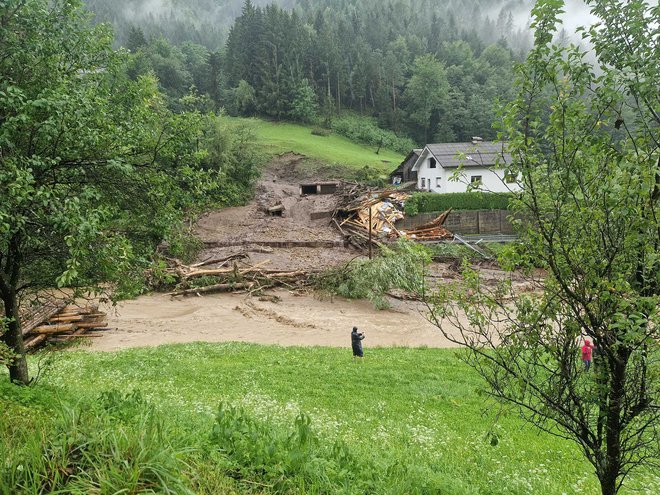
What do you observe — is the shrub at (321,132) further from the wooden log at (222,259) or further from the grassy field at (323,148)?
the wooden log at (222,259)

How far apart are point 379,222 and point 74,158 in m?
34.4

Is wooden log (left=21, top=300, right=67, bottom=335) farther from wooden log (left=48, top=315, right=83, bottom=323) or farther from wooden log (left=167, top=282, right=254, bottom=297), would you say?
wooden log (left=167, top=282, right=254, bottom=297)

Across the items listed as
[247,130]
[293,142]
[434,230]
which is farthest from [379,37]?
[434,230]

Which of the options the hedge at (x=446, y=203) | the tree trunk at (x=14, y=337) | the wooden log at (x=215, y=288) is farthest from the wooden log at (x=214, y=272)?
the tree trunk at (x=14, y=337)

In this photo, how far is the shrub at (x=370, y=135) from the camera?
254 feet

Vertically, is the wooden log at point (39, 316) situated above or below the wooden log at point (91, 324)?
above

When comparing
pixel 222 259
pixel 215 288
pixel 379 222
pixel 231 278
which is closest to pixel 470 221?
pixel 379 222

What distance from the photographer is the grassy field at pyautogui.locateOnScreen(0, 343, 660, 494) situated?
4.28 meters

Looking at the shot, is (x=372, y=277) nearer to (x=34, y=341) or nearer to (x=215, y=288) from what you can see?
(x=215, y=288)

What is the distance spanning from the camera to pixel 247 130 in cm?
4528

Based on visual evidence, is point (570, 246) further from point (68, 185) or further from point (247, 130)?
point (247, 130)

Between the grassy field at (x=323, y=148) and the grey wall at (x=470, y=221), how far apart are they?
17399 millimetres

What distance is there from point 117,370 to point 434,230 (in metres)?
31.6

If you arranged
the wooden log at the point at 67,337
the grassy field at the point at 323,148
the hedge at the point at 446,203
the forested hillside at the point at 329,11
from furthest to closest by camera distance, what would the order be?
the forested hillside at the point at 329,11, the grassy field at the point at 323,148, the hedge at the point at 446,203, the wooden log at the point at 67,337
